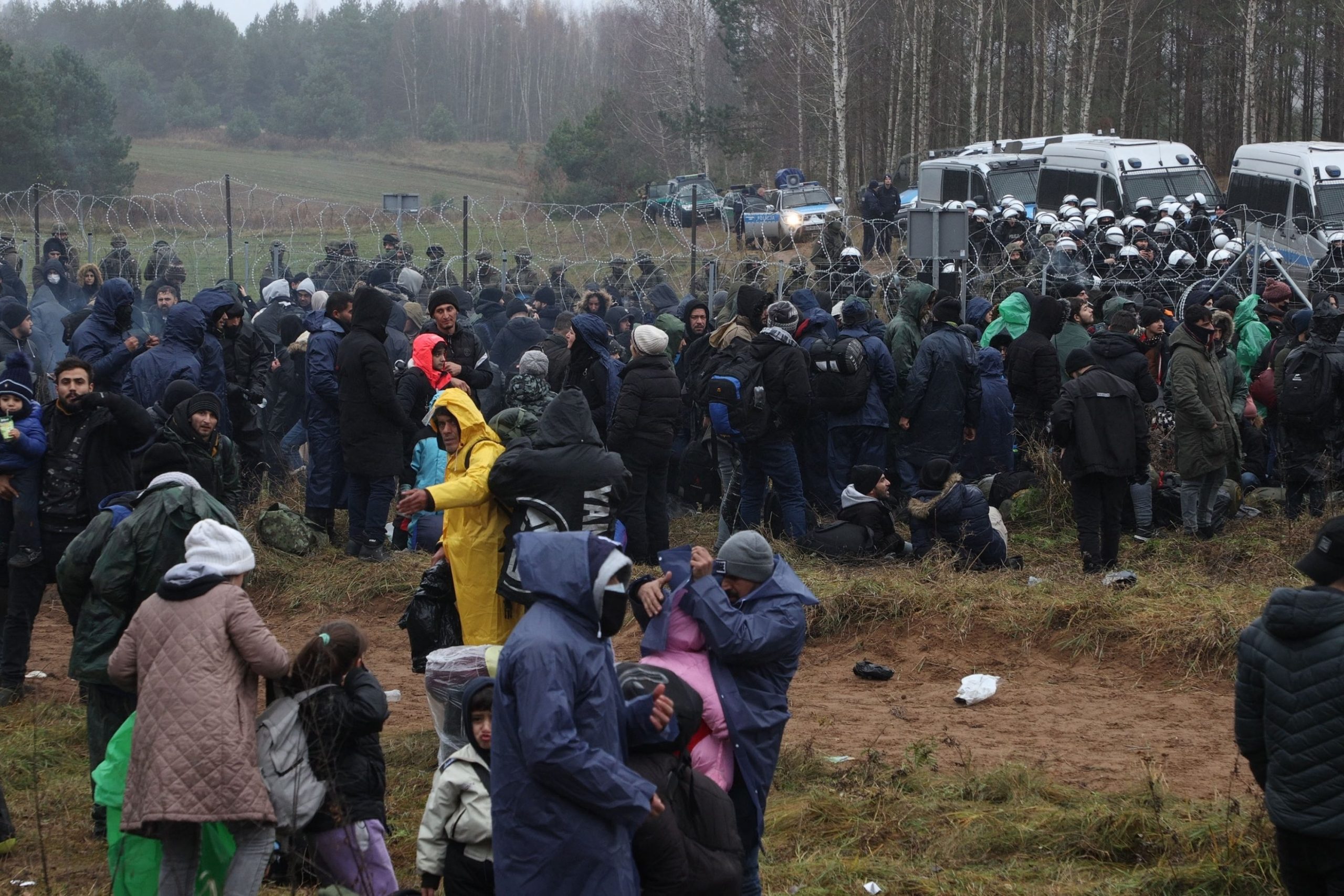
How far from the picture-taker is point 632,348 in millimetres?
9266

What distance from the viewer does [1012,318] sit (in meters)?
11.8

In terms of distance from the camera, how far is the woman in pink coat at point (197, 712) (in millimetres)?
4391

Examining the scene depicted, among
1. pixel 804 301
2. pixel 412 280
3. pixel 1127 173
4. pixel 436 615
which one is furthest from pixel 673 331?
pixel 1127 173

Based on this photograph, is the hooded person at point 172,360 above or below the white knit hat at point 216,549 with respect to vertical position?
above

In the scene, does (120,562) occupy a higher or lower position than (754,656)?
higher

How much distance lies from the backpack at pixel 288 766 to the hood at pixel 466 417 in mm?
1943

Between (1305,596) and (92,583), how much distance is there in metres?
4.29

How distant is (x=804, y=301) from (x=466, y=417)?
496cm

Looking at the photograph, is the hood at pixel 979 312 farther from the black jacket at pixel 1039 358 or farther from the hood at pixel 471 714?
the hood at pixel 471 714

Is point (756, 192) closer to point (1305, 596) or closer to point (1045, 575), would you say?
point (1045, 575)

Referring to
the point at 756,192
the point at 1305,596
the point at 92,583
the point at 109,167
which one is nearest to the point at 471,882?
the point at 92,583

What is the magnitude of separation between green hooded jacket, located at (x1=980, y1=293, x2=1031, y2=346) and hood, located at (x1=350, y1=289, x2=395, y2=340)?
534 cm

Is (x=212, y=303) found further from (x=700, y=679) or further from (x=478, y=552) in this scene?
(x=700, y=679)

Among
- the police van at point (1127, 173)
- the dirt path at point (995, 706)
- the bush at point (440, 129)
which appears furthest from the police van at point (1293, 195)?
the bush at point (440, 129)
